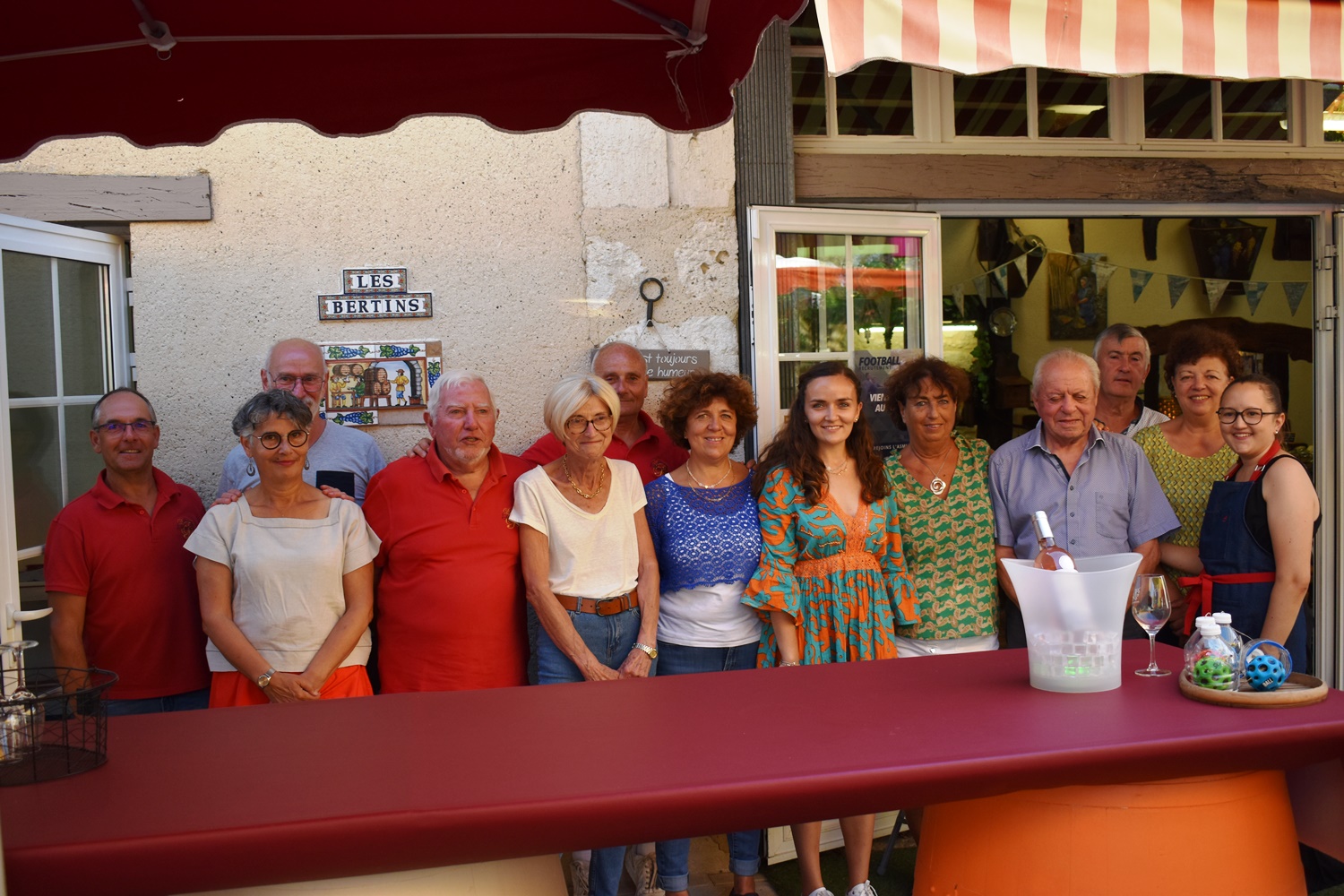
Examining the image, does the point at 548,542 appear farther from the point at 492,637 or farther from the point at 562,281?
the point at 562,281

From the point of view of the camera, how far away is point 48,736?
2.03m

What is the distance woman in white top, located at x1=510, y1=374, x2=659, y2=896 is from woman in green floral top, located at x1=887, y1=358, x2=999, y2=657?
91 cm

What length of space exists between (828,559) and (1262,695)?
156 cm

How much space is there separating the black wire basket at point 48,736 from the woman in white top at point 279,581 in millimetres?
1100

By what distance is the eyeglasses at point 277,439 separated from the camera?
3.22 meters

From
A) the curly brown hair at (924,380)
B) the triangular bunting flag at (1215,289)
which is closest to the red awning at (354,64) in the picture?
the curly brown hair at (924,380)

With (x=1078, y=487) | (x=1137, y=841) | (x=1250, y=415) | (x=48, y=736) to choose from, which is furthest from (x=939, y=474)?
(x=48, y=736)

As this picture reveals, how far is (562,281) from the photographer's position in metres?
4.28

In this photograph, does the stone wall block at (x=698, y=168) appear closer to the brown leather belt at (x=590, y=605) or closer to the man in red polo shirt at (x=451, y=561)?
the man in red polo shirt at (x=451, y=561)

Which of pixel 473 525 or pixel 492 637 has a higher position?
pixel 473 525

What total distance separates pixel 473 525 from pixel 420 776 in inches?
→ 66.8

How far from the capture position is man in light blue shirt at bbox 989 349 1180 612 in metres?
3.69

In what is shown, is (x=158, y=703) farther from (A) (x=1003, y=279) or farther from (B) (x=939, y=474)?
(A) (x=1003, y=279)

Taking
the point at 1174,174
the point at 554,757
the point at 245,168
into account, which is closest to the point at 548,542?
the point at 554,757
